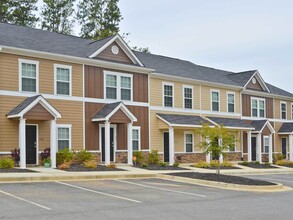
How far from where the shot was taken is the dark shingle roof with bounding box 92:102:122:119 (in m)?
24.6

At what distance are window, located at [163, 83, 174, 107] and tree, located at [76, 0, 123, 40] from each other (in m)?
21.7

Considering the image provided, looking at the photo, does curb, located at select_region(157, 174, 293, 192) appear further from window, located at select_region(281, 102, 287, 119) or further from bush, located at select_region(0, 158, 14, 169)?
window, located at select_region(281, 102, 287, 119)

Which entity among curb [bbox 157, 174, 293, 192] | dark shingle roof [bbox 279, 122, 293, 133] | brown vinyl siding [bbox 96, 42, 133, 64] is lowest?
curb [bbox 157, 174, 293, 192]

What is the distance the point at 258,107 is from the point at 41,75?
67.5ft

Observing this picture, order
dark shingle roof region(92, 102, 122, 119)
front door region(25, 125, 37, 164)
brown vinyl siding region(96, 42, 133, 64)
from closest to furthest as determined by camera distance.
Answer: front door region(25, 125, 37, 164) → dark shingle roof region(92, 102, 122, 119) → brown vinyl siding region(96, 42, 133, 64)

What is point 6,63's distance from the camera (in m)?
22.0

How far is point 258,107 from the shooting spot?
1474 inches

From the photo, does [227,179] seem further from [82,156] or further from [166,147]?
[166,147]

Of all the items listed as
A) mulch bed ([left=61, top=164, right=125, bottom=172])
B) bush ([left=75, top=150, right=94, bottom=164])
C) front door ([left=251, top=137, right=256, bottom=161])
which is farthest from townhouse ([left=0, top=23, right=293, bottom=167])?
mulch bed ([left=61, top=164, right=125, bottom=172])

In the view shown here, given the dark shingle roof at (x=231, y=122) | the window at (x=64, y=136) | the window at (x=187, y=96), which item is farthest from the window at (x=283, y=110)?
the window at (x=64, y=136)

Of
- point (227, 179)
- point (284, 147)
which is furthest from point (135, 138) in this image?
point (284, 147)

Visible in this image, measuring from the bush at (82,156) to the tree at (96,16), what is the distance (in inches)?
1123

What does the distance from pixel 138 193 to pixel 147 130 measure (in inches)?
535

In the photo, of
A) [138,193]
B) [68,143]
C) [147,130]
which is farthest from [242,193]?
[147,130]
